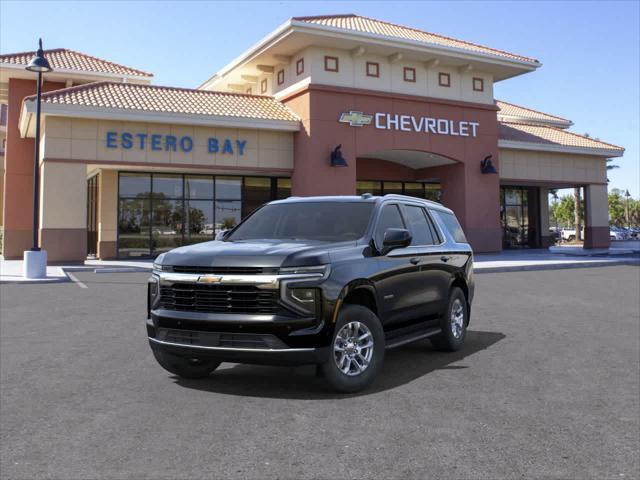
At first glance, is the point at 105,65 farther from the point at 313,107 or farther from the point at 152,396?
the point at 152,396

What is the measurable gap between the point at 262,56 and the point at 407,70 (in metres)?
6.86

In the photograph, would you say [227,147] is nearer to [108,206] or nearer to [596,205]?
[108,206]

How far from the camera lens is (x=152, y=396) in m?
5.51

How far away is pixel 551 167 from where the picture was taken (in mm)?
33625

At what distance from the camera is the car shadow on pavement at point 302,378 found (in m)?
5.64

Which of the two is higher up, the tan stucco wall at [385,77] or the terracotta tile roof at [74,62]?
the terracotta tile roof at [74,62]

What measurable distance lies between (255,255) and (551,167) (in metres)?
31.7

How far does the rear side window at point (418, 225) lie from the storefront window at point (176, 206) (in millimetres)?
21497

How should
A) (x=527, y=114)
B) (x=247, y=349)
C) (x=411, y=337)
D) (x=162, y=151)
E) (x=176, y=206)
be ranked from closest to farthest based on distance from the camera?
(x=247, y=349) < (x=411, y=337) < (x=162, y=151) < (x=176, y=206) < (x=527, y=114)

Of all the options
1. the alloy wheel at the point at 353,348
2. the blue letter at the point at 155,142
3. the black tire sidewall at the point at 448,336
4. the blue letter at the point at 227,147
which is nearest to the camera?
the alloy wheel at the point at 353,348

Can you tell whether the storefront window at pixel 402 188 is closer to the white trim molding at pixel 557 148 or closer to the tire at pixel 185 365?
the white trim molding at pixel 557 148

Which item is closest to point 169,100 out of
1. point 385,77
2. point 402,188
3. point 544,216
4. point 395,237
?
point 385,77

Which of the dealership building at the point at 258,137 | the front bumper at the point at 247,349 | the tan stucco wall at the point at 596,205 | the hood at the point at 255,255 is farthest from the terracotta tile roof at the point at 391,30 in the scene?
the front bumper at the point at 247,349

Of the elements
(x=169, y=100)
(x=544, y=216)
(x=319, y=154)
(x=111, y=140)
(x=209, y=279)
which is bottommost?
(x=209, y=279)
